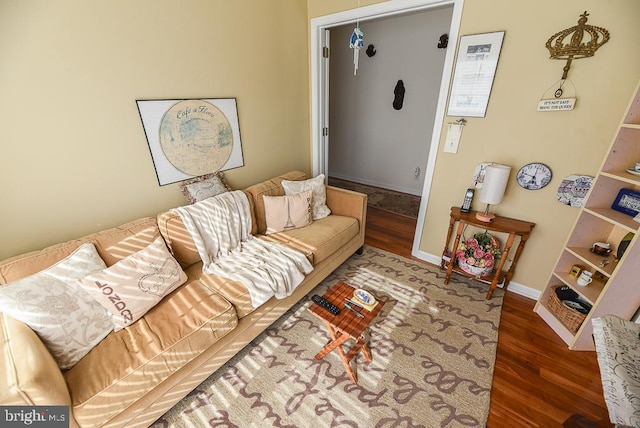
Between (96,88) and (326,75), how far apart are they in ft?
6.84

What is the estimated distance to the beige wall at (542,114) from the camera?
1.48m

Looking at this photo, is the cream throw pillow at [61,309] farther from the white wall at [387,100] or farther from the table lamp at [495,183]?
the white wall at [387,100]

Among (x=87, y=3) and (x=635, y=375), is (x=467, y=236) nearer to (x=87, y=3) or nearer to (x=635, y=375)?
(x=635, y=375)

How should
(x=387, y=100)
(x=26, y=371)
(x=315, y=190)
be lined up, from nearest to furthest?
(x=26, y=371) → (x=315, y=190) → (x=387, y=100)

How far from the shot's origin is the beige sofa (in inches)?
38.0

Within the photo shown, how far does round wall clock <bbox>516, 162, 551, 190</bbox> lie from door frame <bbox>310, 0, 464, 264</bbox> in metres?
0.64

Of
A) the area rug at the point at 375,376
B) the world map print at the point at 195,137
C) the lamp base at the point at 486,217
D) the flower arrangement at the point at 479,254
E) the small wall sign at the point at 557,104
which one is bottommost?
the area rug at the point at 375,376

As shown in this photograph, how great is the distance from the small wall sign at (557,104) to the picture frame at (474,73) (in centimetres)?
33

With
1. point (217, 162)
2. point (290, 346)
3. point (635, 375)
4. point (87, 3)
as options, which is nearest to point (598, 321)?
point (635, 375)

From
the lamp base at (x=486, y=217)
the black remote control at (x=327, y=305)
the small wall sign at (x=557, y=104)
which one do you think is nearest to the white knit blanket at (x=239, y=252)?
Result: the black remote control at (x=327, y=305)

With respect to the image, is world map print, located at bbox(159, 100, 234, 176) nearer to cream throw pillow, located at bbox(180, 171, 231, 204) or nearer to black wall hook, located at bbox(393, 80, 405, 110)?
cream throw pillow, located at bbox(180, 171, 231, 204)

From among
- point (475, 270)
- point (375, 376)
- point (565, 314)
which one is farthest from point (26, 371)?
point (565, 314)

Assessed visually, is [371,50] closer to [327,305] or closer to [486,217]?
[486,217]

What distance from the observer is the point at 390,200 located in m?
4.06
